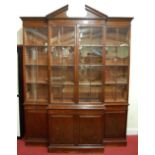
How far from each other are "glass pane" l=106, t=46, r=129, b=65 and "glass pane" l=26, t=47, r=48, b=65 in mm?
1151

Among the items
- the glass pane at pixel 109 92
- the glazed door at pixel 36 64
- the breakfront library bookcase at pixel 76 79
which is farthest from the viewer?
the glass pane at pixel 109 92

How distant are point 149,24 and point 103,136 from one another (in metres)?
2.83

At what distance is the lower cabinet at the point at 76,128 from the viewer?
10.7ft

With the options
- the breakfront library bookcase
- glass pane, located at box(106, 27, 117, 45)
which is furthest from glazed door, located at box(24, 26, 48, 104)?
glass pane, located at box(106, 27, 117, 45)

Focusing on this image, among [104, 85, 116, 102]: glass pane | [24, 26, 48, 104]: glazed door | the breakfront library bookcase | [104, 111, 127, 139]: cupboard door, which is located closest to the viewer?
the breakfront library bookcase

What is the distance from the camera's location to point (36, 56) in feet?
11.2

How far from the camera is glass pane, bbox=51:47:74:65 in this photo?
332cm

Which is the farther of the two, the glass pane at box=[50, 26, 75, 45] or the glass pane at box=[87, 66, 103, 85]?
the glass pane at box=[87, 66, 103, 85]

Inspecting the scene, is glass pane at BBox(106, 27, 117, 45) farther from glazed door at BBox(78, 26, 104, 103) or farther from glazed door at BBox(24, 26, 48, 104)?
glazed door at BBox(24, 26, 48, 104)

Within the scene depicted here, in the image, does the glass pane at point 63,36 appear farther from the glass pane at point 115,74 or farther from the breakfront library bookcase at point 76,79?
the glass pane at point 115,74

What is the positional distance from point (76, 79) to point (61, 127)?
888 mm

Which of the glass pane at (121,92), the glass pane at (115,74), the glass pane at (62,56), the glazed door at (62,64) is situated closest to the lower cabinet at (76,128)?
the glazed door at (62,64)

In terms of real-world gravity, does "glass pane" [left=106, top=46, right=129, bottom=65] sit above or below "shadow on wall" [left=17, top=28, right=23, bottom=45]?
below

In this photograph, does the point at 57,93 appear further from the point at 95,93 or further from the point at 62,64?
the point at 95,93
